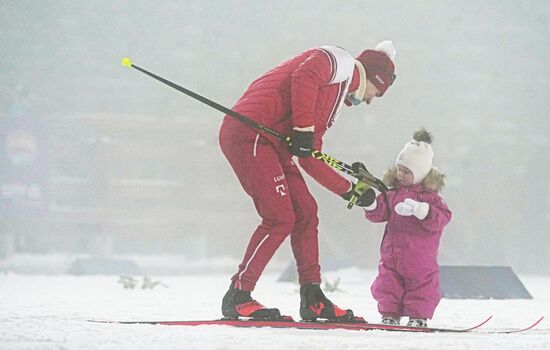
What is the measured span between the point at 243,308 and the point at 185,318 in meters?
0.46

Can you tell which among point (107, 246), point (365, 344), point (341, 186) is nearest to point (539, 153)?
point (107, 246)

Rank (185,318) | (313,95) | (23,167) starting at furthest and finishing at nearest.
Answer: (23,167)
(185,318)
(313,95)

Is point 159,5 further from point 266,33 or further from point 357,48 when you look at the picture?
point 357,48

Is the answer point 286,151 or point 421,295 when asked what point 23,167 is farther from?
point 421,295

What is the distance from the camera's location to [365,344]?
2.02m

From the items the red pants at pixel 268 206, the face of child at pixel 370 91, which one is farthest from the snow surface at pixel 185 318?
the face of child at pixel 370 91

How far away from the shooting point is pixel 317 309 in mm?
2658

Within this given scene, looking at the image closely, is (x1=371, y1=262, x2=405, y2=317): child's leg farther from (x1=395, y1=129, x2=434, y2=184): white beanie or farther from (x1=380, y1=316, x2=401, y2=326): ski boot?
(x1=395, y1=129, x2=434, y2=184): white beanie

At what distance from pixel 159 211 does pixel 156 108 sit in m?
1.18

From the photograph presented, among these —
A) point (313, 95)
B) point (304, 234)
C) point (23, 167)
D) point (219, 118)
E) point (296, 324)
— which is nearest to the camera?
point (296, 324)

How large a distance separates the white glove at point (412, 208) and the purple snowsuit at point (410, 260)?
1.2 inches

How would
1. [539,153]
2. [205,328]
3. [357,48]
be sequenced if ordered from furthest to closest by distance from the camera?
[539,153]
[357,48]
[205,328]

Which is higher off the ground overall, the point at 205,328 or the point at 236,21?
the point at 236,21

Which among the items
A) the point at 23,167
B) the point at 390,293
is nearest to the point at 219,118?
the point at 23,167
